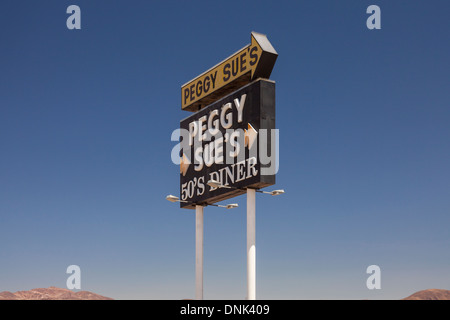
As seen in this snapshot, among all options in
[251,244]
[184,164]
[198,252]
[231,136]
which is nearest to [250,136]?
[231,136]

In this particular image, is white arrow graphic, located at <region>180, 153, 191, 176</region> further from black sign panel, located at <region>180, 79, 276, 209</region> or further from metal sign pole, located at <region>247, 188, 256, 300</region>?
metal sign pole, located at <region>247, 188, 256, 300</region>

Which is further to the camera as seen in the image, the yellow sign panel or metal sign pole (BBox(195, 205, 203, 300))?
metal sign pole (BBox(195, 205, 203, 300))

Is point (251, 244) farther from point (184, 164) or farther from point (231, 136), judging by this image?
point (184, 164)

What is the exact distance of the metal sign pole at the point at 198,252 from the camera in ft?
112

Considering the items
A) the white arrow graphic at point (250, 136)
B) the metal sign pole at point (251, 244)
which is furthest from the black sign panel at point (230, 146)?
the metal sign pole at point (251, 244)

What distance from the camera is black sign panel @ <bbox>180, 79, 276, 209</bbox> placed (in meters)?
29.5

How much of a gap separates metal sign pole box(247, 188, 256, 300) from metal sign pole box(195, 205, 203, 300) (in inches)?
195

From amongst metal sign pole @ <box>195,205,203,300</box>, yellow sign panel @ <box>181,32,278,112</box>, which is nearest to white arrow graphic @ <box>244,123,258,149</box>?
yellow sign panel @ <box>181,32,278,112</box>

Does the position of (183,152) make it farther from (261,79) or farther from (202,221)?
(261,79)
